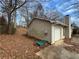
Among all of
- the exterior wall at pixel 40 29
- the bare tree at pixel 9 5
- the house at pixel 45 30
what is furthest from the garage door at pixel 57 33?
the bare tree at pixel 9 5

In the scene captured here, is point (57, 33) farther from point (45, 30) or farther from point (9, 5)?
point (9, 5)

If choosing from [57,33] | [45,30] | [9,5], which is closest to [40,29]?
[45,30]

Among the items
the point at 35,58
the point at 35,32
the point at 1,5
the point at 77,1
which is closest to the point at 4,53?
the point at 35,58

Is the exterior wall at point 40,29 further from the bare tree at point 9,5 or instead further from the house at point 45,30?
the bare tree at point 9,5

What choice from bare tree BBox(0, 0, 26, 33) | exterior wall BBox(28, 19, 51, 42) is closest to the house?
exterior wall BBox(28, 19, 51, 42)

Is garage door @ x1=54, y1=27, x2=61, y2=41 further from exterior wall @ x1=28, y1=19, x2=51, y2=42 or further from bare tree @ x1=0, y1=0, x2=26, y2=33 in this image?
bare tree @ x1=0, y1=0, x2=26, y2=33

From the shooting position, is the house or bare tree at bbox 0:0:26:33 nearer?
the house

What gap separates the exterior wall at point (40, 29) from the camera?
1847cm

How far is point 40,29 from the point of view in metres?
19.7

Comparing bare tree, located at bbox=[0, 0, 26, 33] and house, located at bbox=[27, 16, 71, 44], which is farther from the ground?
bare tree, located at bbox=[0, 0, 26, 33]

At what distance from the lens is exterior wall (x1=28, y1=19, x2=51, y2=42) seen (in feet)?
60.6

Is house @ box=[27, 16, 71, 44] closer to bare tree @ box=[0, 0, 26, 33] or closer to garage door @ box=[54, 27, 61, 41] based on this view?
garage door @ box=[54, 27, 61, 41]

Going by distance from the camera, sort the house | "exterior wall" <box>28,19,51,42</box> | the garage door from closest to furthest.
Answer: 1. the house
2. "exterior wall" <box>28,19,51,42</box>
3. the garage door

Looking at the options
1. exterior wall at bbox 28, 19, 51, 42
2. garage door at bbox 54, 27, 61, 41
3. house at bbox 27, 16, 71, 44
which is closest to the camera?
house at bbox 27, 16, 71, 44
